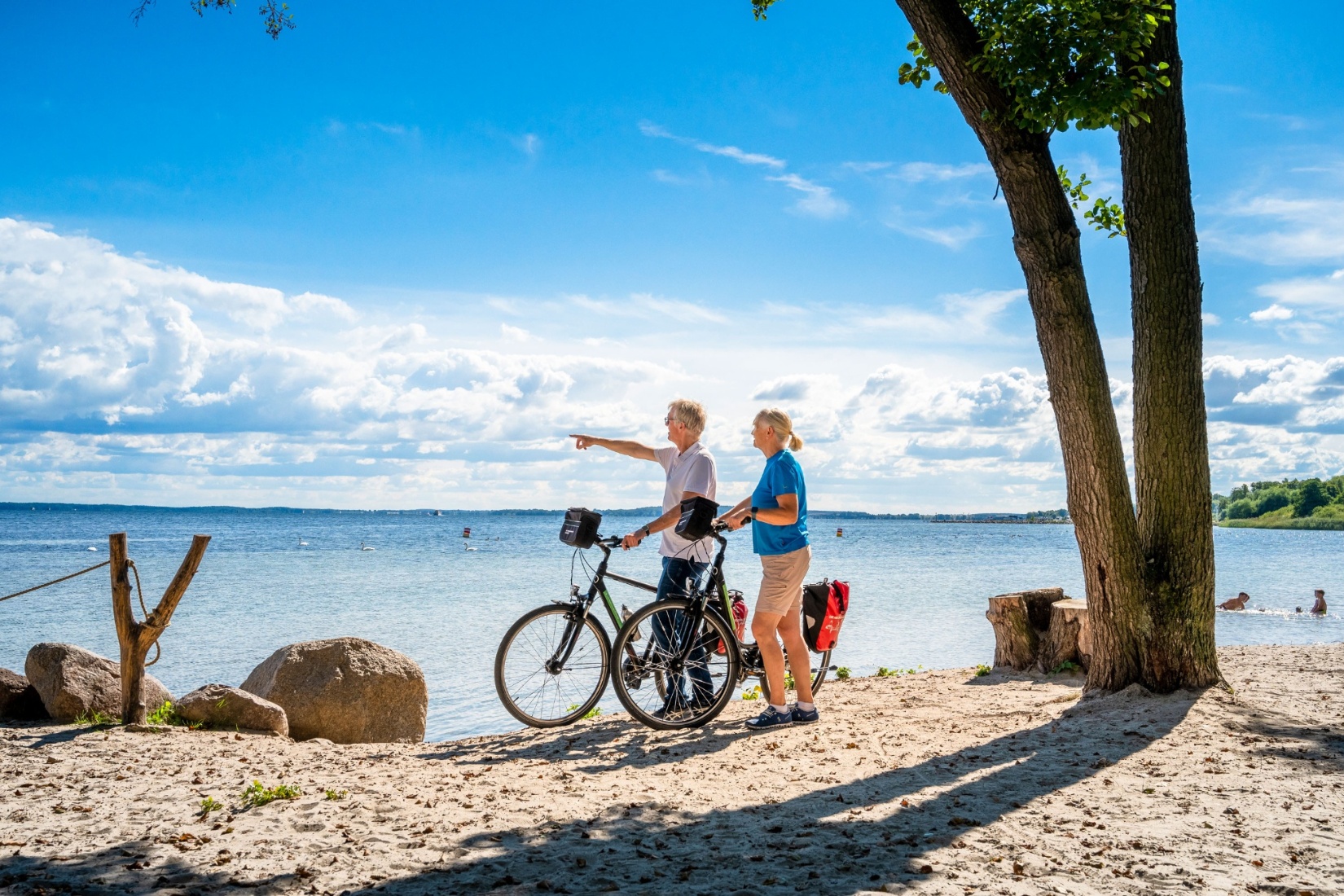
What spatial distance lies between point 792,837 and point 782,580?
2.33 m

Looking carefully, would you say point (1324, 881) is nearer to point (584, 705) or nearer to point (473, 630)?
point (584, 705)

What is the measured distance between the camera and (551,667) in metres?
6.28

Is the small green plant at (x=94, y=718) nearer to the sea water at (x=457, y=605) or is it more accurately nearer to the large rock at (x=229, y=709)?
the large rock at (x=229, y=709)

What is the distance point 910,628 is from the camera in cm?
1752

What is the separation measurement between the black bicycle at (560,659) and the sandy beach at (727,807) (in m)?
0.20

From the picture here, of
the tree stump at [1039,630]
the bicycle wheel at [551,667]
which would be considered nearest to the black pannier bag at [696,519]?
the bicycle wheel at [551,667]

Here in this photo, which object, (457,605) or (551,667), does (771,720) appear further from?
(457,605)

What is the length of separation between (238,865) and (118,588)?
3895 mm

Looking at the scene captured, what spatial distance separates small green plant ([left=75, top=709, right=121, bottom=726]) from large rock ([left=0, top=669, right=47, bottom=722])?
1.32ft

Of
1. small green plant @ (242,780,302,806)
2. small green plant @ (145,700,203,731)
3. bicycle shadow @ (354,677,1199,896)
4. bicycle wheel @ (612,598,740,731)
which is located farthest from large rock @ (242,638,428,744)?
bicycle shadow @ (354,677,1199,896)

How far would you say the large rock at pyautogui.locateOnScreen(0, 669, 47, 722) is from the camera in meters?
6.79

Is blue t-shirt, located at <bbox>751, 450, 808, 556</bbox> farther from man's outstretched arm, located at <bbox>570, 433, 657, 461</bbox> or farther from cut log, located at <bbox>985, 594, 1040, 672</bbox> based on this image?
cut log, located at <bbox>985, 594, 1040, 672</bbox>

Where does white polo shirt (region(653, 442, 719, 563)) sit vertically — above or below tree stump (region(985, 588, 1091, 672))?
above

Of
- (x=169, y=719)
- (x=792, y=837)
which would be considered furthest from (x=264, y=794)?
(x=169, y=719)
